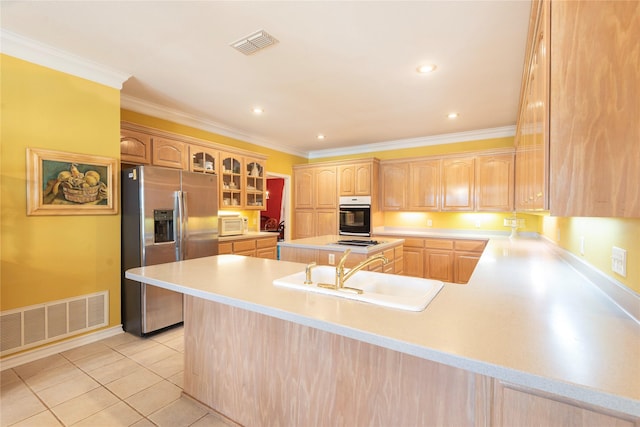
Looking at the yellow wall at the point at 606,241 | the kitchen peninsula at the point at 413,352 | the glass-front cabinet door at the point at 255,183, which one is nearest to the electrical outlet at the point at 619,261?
the yellow wall at the point at 606,241

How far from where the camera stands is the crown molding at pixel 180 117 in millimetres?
3441

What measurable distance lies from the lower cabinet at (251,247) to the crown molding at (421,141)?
2.58 meters

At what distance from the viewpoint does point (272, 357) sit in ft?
4.90

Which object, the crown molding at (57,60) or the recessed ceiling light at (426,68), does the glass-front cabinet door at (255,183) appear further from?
the recessed ceiling light at (426,68)

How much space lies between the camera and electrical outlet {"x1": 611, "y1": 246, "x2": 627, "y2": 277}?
3.93ft

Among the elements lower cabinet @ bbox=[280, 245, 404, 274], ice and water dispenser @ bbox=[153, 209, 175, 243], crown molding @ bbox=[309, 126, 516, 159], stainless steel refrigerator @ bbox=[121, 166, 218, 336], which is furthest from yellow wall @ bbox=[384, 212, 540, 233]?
ice and water dispenser @ bbox=[153, 209, 175, 243]

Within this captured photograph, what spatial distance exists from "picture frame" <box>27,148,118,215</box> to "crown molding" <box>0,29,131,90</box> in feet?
2.50

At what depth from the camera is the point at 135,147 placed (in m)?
3.28

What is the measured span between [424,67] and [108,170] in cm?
328

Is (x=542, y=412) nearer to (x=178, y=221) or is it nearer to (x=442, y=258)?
(x=178, y=221)

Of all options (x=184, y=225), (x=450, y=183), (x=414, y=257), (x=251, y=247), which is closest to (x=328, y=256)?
(x=251, y=247)

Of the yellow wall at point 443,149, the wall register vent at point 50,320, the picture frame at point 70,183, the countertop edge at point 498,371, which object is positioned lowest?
the wall register vent at point 50,320

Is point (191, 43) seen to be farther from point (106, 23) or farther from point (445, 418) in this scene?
point (445, 418)

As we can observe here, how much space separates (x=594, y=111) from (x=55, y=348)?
3.95m
